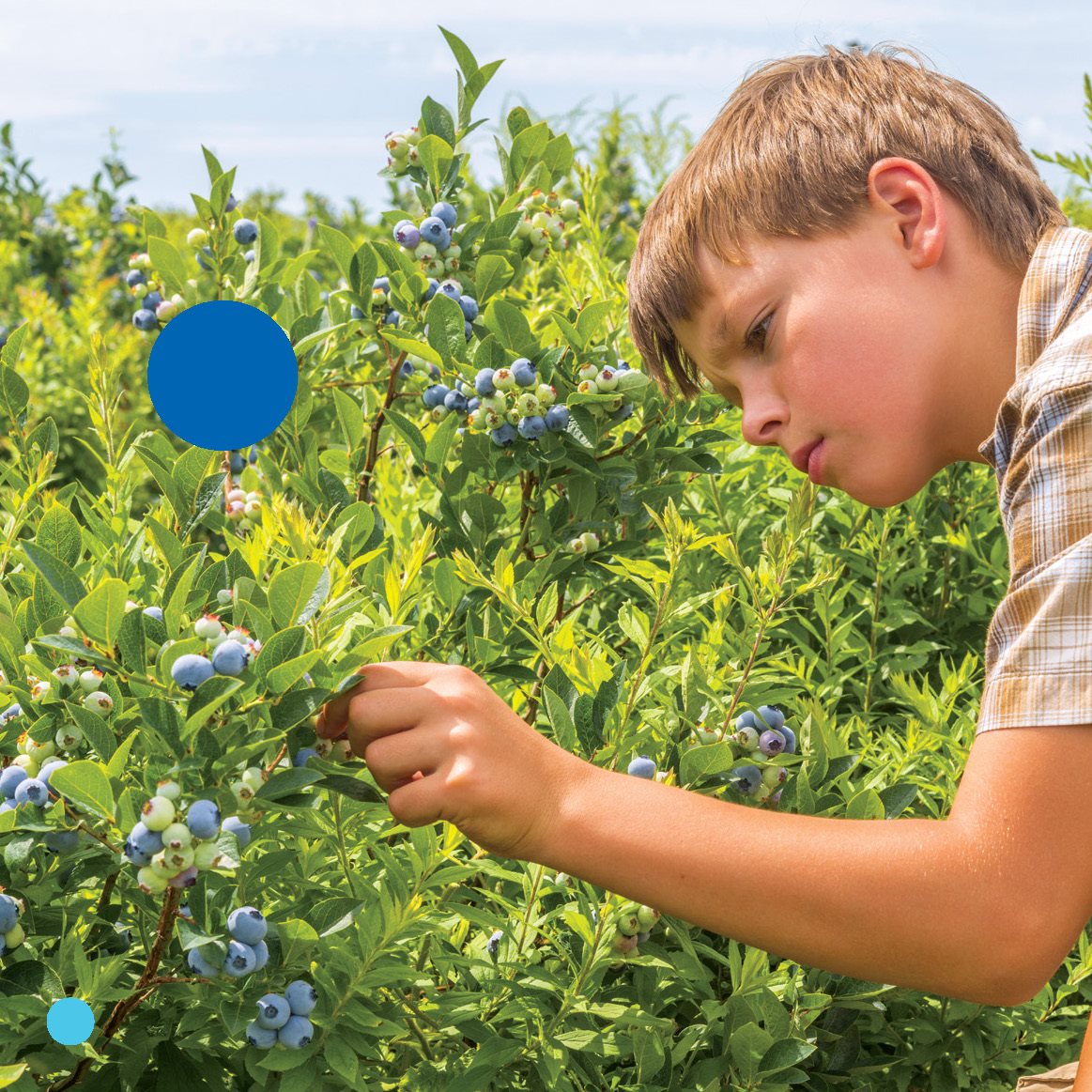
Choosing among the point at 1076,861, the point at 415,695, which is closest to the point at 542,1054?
the point at 415,695

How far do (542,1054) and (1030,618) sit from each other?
62 centimetres

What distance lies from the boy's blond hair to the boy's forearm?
0.73m

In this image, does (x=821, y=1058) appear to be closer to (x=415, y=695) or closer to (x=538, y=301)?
(x=415, y=695)

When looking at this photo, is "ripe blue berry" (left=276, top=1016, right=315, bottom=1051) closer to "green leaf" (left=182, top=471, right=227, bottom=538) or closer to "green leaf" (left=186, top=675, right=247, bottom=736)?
"green leaf" (left=186, top=675, right=247, bottom=736)

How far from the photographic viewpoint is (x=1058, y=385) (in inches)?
47.8

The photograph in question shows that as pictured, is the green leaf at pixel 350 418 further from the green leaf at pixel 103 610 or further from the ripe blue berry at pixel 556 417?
the green leaf at pixel 103 610

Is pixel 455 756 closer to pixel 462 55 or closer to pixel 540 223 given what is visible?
pixel 540 223

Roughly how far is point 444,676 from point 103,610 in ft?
0.94

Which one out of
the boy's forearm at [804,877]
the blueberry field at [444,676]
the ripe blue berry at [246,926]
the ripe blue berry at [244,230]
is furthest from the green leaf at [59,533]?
the ripe blue berry at [244,230]

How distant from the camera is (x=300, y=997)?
111 cm

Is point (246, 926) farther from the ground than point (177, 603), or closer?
closer

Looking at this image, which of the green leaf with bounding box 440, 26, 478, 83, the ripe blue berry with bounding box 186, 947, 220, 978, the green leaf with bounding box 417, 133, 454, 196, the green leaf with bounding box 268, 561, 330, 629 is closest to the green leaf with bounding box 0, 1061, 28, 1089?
the ripe blue berry with bounding box 186, 947, 220, 978

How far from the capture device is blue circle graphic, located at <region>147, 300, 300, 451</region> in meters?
1.17

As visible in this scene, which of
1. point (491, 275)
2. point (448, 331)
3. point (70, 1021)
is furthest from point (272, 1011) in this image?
point (491, 275)
